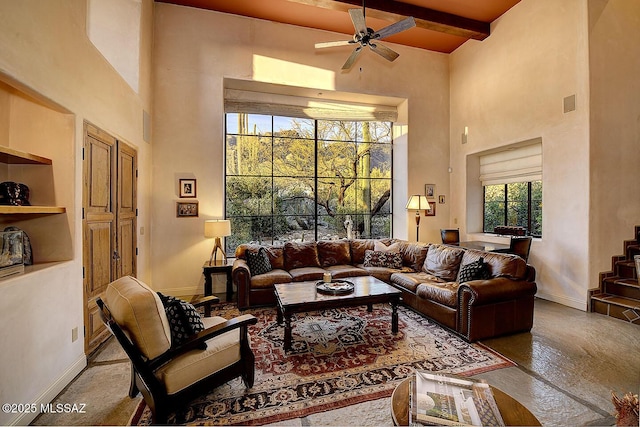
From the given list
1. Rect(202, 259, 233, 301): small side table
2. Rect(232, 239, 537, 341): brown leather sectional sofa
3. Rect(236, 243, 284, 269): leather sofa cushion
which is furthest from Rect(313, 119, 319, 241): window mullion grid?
Rect(202, 259, 233, 301): small side table

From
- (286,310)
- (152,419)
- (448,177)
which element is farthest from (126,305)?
(448,177)

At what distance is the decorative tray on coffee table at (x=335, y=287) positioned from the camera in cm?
316

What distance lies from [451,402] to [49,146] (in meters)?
3.53

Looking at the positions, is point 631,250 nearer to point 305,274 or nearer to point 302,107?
point 305,274

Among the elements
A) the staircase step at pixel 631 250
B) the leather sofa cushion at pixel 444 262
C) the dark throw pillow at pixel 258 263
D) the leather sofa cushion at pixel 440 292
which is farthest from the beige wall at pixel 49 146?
the staircase step at pixel 631 250

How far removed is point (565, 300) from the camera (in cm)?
423

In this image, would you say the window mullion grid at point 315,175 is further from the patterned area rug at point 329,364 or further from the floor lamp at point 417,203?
the patterned area rug at point 329,364

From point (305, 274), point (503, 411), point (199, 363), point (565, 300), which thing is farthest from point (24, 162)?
point (565, 300)

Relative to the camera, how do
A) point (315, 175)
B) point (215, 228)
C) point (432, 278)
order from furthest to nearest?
1. point (315, 175)
2. point (215, 228)
3. point (432, 278)

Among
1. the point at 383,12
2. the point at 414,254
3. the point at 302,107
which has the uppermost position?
the point at 383,12

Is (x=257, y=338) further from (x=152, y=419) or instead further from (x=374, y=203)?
(x=374, y=203)

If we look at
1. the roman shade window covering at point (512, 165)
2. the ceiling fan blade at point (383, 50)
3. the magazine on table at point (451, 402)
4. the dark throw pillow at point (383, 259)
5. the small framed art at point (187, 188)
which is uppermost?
the ceiling fan blade at point (383, 50)

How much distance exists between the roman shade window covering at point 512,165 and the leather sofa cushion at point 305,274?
395cm

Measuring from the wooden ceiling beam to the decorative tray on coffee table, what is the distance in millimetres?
4334
